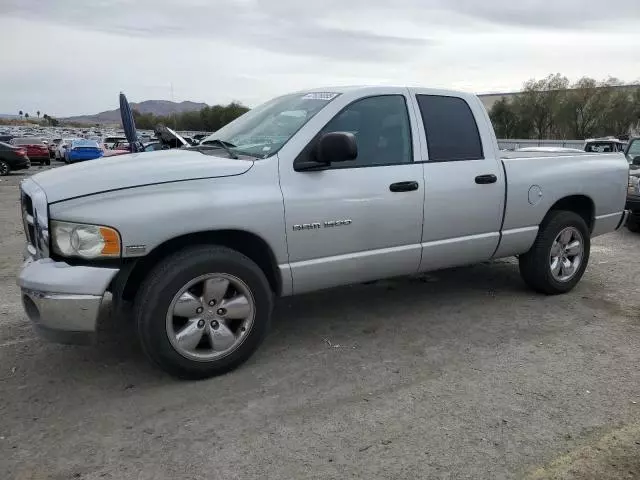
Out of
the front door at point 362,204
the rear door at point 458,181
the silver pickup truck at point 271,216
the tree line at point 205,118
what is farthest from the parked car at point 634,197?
the tree line at point 205,118

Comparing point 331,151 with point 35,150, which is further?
point 35,150

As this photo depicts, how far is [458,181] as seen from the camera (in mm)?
4617

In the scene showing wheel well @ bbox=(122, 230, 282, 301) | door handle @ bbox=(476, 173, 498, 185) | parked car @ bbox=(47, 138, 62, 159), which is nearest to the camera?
wheel well @ bbox=(122, 230, 282, 301)

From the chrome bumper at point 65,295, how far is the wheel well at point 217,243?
0.74ft

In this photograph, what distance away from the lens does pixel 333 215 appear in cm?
399

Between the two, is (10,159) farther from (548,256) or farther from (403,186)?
(548,256)

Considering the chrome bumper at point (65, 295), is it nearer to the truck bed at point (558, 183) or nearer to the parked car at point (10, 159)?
the truck bed at point (558, 183)

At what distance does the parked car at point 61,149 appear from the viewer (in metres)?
31.5

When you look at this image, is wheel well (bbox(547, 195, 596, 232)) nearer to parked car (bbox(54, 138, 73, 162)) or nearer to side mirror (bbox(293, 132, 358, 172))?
side mirror (bbox(293, 132, 358, 172))

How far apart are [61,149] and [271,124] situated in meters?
31.3

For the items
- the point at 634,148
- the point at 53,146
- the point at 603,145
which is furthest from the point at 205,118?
the point at 634,148

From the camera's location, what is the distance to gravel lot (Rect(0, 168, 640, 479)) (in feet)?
9.27

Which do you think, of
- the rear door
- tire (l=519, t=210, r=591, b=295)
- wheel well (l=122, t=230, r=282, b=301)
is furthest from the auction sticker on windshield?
tire (l=519, t=210, r=591, b=295)

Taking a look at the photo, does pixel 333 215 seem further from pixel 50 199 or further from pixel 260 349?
pixel 50 199
